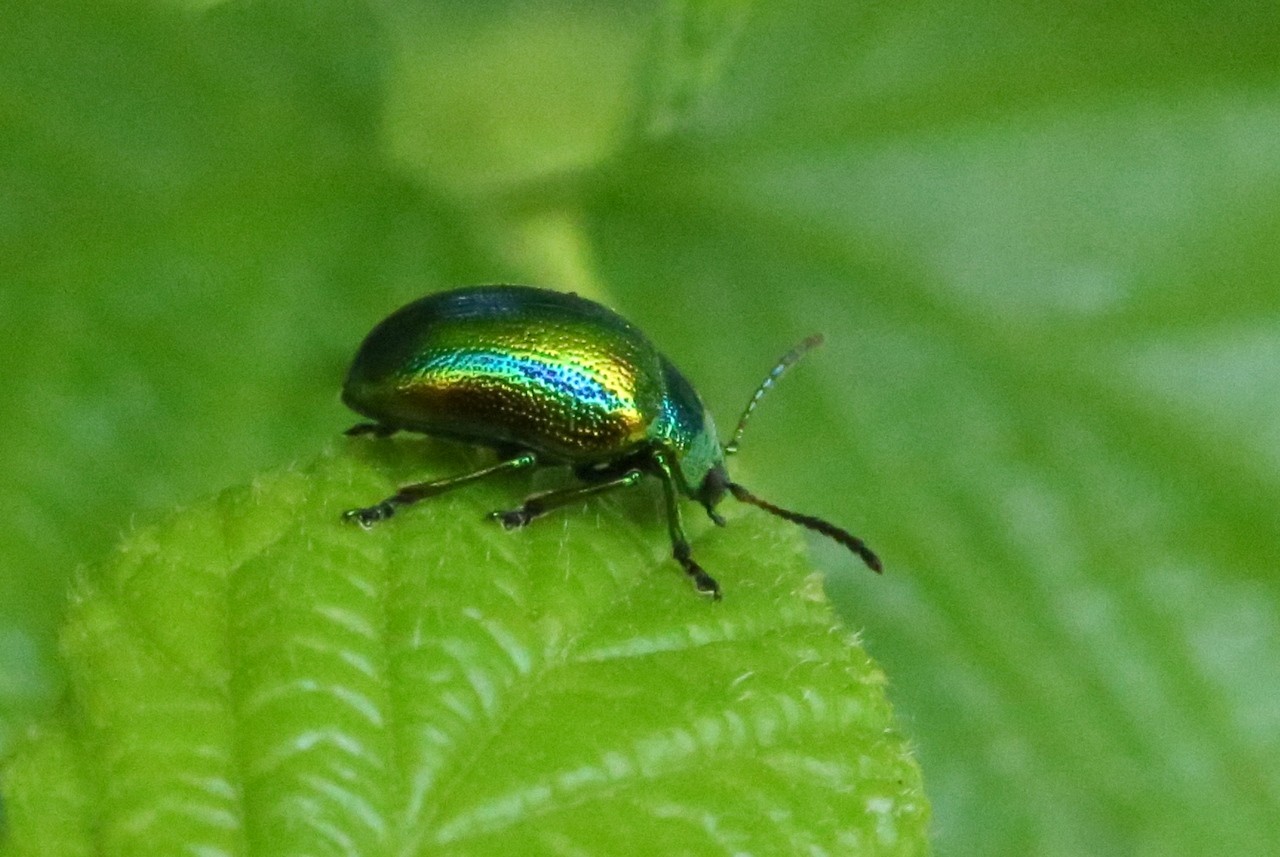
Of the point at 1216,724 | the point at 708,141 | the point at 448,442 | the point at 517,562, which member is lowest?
the point at 1216,724

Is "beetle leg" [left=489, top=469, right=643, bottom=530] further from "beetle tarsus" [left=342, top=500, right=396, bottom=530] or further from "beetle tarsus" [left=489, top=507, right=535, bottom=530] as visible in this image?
"beetle tarsus" [left=342, top=500, right=396, bottom=530]

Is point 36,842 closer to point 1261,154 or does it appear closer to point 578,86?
point 578,86

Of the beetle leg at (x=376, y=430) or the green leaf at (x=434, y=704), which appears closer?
the green leaf at (x=434, y=704)

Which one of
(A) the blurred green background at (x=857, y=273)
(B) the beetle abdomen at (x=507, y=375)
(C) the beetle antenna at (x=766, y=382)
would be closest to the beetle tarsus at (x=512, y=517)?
(B) the beetle abdomen at (x=507, y=375)

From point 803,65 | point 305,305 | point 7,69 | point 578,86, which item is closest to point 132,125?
point 7,69

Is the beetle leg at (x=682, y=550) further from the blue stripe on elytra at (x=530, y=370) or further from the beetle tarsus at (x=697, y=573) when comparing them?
the blue stripe on elytra at (x=530, y=370)

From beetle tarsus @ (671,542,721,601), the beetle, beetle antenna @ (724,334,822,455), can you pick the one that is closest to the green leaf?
beetle tarsus @ (671,542,721,601)

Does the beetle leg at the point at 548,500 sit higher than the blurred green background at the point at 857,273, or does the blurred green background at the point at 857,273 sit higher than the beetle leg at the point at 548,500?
the blurred green background at the point at 857,273
